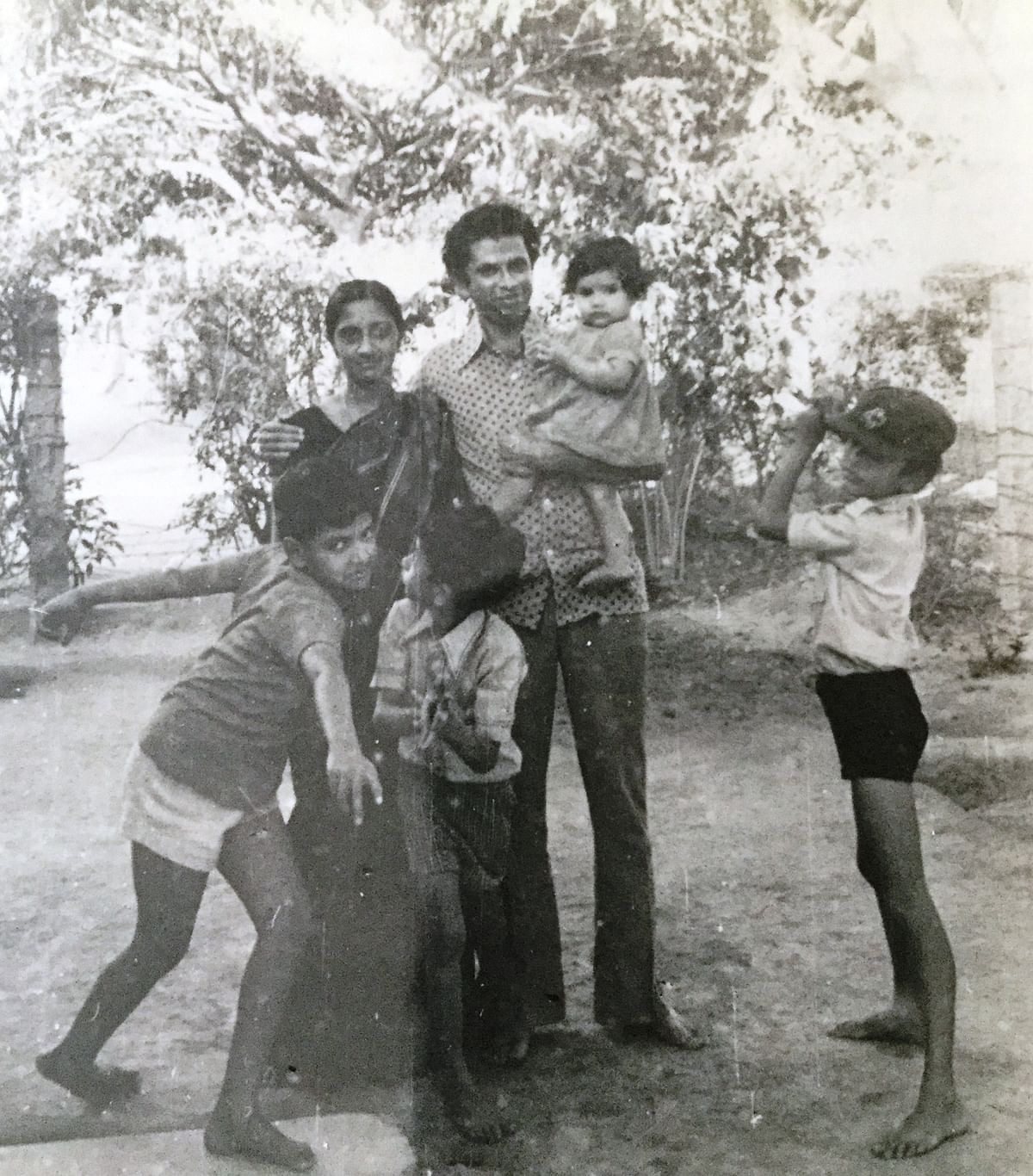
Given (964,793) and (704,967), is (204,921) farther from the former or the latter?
(964,793)

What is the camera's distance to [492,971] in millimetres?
2947

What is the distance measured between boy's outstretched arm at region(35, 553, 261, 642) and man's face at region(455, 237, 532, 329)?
0.85 m

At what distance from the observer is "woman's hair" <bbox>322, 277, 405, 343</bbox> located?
10.00 ft

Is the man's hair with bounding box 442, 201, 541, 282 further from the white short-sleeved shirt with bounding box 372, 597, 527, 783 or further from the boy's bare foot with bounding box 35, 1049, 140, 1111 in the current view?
the boy's bare foot with bounding box 35, 1049, 140, 1111

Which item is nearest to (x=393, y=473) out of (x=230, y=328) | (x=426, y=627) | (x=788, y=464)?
(x=426, y=627)

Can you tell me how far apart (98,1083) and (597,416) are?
199cm

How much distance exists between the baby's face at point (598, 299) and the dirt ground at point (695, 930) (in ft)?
2.47

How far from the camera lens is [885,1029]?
2910mm

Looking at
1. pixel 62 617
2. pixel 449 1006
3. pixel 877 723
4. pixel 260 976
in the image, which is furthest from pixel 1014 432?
pixel 62 617

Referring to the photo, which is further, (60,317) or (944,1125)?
(60,317)

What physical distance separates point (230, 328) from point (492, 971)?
1742mm

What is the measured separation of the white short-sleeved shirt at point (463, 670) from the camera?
2.93 m

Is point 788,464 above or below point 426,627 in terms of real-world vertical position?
above

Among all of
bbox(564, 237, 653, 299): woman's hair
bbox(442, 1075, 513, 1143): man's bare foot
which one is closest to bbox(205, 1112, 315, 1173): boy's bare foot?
bbox(442, 1075, 513, 1143): man's bare foot
